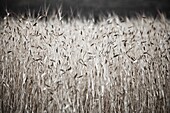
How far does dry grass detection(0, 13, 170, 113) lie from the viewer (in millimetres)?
1828

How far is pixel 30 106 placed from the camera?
1863mm

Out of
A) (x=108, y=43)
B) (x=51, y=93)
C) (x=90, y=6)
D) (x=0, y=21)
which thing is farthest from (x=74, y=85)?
(x=90, y=6)

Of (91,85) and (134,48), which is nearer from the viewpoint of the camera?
(91,85)

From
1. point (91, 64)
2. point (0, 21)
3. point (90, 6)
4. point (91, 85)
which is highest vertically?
point (90, 6)

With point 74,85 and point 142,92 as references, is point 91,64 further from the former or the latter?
point 142,92

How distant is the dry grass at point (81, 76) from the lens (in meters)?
Result: 1.83

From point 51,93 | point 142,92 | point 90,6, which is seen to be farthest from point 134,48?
point 90,6

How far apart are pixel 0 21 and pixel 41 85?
1.18 m

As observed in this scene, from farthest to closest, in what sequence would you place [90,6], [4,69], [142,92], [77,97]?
[90,6], [4,69], [142,92], [77,97]

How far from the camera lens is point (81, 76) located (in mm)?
1728

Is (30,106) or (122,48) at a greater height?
(122,48)

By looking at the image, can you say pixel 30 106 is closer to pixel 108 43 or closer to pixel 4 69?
pixel 4 69

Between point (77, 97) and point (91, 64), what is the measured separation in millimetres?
337

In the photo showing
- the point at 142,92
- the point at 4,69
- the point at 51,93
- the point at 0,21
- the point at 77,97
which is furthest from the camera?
the point at 0,21
